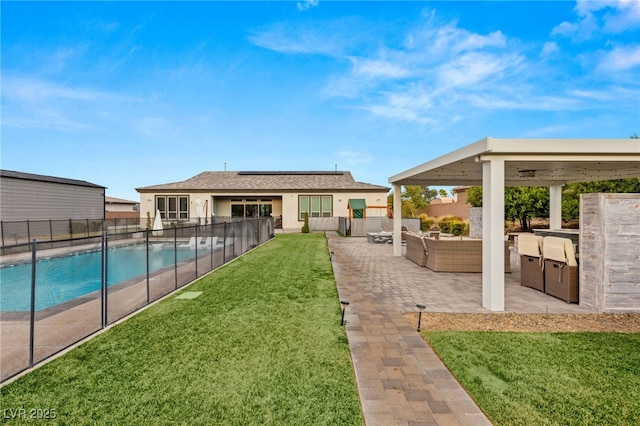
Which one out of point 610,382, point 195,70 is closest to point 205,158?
point 195,70

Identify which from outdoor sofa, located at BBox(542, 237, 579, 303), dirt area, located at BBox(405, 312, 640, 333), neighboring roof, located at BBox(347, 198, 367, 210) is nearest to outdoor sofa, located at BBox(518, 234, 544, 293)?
outdoor sofa, located at BBox(542, 237, 579, 303)

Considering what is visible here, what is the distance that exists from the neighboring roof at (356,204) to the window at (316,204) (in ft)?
6.12

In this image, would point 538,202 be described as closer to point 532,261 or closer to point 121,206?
point 532,261

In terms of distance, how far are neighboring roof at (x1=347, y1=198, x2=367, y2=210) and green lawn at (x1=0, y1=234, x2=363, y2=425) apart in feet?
67.2

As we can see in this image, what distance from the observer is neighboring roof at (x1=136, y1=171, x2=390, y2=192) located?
89.8 feet

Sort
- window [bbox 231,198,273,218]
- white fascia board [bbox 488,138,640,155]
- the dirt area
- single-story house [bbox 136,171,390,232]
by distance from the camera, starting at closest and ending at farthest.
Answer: the dirt area → white fascia board [bbox 488,138,640,155] → single-story house [bbox 136,171,390,232] → window [bbox 231,198,273,218]

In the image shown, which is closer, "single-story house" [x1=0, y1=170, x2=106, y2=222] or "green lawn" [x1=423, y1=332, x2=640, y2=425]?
"green lawn" [x1=423, y1=332, x2=640, y2=425]

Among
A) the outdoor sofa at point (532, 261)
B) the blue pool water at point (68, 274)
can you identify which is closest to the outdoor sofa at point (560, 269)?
the outdoor sofa at point (532, 261)

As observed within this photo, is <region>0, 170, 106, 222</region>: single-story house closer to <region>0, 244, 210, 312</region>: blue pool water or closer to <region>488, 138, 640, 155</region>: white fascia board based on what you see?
<region>0, 244, 210, 312</region>: blue pool water

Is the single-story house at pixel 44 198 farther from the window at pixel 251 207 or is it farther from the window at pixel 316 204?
the window at pixel 316 204

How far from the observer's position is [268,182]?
97.7 feet

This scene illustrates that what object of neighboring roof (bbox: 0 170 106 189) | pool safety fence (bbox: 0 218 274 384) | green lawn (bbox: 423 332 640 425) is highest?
neighboring roof (bbox: 0 170 106 189)

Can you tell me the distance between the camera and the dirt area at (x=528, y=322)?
16.3 feet

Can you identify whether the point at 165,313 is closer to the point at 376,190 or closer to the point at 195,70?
the point at 195,70
